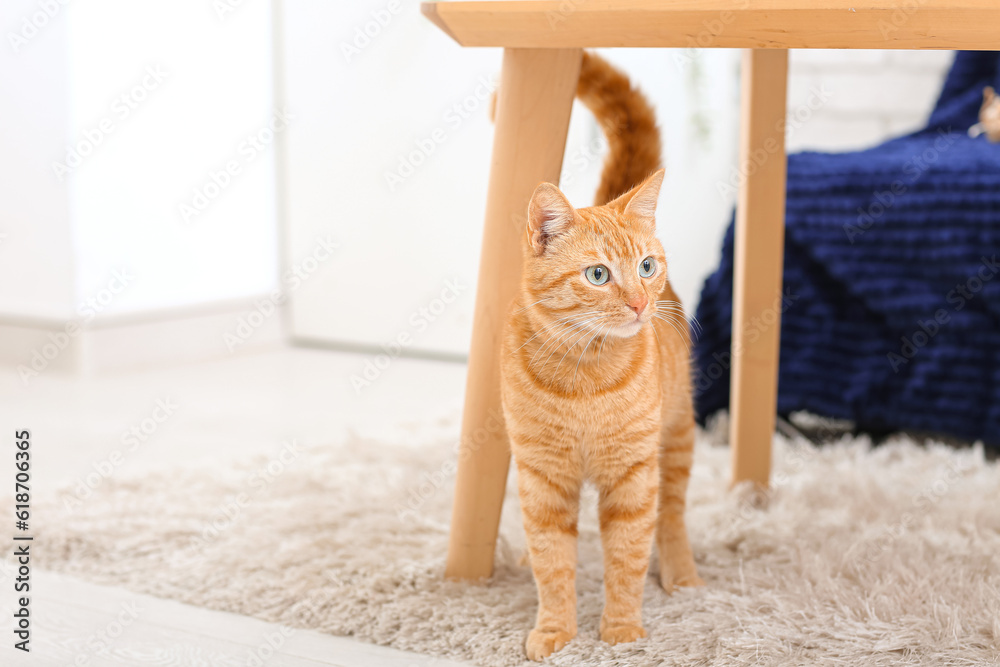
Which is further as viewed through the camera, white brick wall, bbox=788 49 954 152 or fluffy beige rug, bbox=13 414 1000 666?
white brick wall, bbox=788 49 954 152

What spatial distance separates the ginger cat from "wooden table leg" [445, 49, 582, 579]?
0.07m

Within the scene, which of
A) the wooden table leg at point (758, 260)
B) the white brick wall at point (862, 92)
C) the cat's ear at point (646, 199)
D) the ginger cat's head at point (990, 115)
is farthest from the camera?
the white brick wall at point (862, 92)

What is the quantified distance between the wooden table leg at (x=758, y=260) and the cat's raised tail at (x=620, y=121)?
25cm

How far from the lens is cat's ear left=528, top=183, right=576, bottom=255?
879 millimetres

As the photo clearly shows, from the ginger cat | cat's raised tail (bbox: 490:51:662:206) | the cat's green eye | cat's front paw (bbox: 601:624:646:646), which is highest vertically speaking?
cat's raised tail (bbox: 490:51:662:206)

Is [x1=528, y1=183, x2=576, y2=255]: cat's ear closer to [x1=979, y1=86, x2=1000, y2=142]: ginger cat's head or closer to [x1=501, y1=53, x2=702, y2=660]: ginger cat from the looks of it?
[x1=501, y1=53, x2=702, y2=660]: ginger cat

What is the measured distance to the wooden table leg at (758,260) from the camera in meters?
1.28

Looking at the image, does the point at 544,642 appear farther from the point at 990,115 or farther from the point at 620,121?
the point at 990,115

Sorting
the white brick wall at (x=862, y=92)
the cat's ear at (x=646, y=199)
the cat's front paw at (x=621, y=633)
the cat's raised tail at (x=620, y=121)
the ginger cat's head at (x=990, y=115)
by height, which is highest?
the white brick wall at (x=862, y=92)

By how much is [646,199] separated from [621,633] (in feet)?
1.49

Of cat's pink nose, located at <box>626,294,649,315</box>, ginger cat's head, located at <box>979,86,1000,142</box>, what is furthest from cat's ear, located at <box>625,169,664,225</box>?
ginger cat's head, located at <box>979,86,1000,142</box>

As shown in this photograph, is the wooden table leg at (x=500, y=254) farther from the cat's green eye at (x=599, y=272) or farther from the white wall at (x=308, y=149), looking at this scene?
the white wall at (x=308, y=149)

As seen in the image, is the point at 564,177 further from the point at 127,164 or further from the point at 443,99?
the point at 127,164

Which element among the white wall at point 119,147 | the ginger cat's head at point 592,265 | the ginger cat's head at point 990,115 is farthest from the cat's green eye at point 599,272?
the white wall at point 119,147
